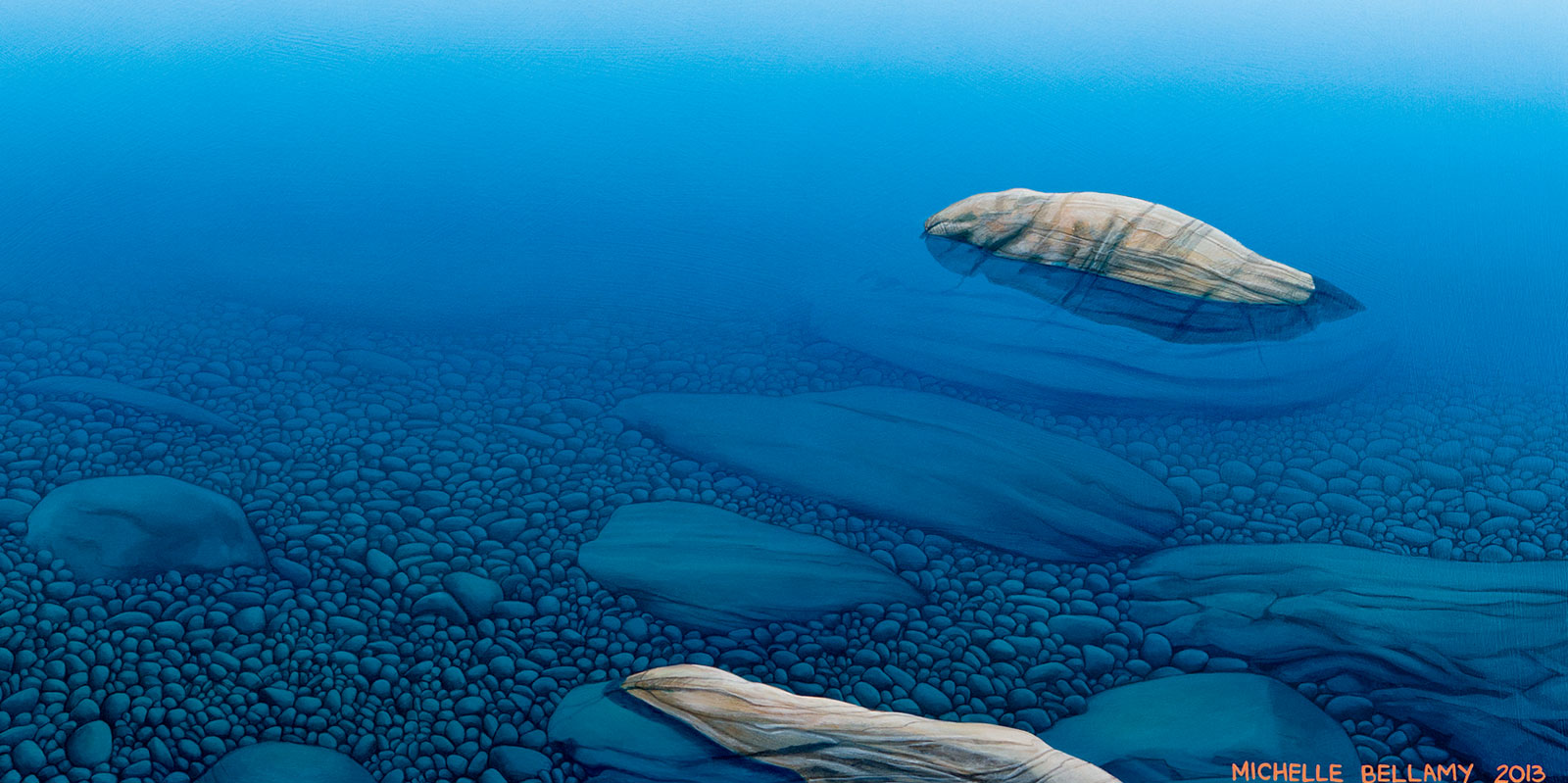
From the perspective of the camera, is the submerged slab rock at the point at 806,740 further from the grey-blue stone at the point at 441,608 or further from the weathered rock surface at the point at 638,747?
the grey-blue stone at the point at 441,608

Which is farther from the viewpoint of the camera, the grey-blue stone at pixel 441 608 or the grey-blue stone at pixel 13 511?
the grey-blue stone at pixel 13 511

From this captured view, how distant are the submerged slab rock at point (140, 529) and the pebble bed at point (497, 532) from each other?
0.04 metres

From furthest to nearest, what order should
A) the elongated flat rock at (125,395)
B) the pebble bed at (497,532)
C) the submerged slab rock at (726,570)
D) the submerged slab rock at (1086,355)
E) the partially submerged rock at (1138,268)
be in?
the partially submerged rock at (1138,268), the submerged slab rock at (1086,355), the elongated flat rock at (125,395), the submerged slab rock at (726,570), the pebble bed at (497,532)

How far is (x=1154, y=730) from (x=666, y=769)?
88cm

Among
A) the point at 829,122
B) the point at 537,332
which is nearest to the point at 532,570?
the point at 537,332

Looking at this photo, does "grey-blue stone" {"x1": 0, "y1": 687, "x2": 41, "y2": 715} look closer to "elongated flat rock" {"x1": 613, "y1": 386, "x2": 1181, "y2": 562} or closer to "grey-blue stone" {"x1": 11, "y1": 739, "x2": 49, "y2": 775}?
"grey-blue stone" {"x1": 11, "y1": 739, "x2": 49, "y2": 775}

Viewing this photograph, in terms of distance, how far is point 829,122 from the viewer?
436 cm

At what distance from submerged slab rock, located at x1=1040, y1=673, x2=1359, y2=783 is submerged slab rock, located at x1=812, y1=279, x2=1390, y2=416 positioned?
911 millimetres

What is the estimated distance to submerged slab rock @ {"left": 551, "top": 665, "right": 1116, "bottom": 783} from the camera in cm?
174

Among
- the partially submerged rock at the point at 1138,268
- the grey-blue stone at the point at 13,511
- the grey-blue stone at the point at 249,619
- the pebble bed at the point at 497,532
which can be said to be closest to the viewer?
the pebble bed at the point at 497,532

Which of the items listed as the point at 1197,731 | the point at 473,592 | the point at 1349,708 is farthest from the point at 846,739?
the point at 1349,708

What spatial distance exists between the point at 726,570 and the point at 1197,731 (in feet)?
3.14

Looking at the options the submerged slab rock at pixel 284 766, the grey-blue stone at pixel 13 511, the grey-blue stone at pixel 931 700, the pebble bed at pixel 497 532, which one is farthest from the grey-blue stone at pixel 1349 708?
the grey-blue stone at pixel 13 511

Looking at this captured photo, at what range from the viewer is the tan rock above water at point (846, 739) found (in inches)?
68.4
